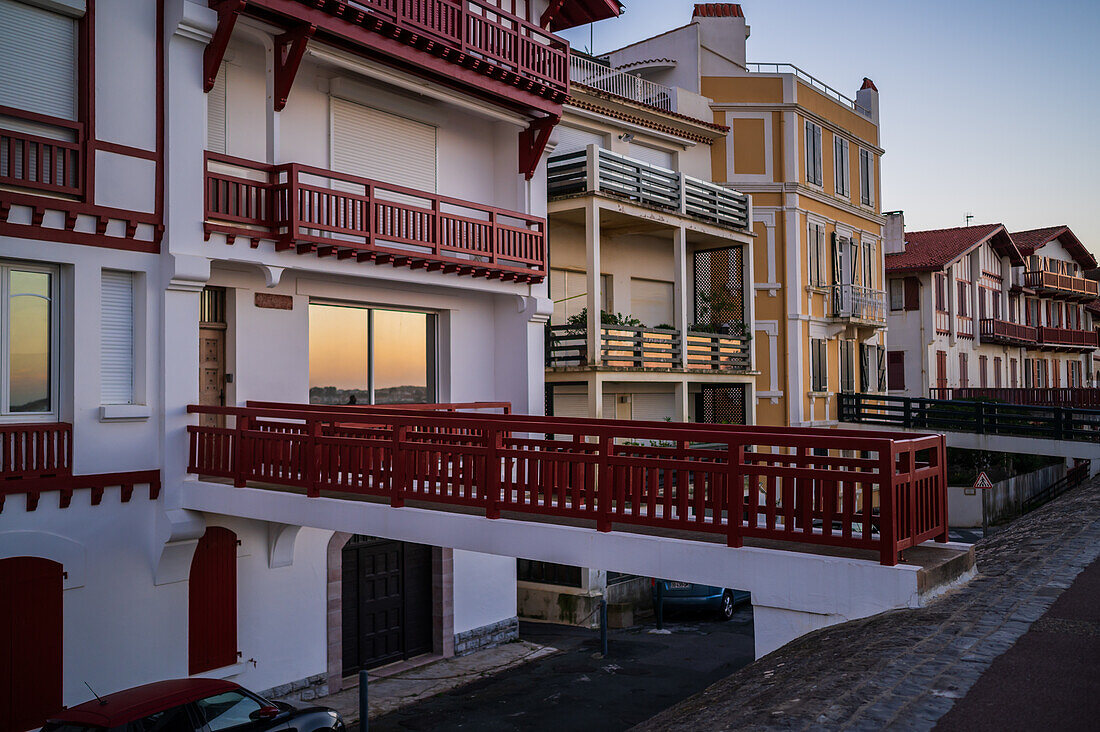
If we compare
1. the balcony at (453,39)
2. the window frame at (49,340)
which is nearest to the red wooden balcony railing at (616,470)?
the window frame at (49,340)

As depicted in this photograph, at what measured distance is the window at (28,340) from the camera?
35.7 ft

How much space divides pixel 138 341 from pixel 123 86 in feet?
10.7

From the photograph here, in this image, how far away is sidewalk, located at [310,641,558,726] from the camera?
14.0 m

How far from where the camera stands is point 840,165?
30594 millimetres

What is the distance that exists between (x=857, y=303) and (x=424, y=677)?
21159 mm

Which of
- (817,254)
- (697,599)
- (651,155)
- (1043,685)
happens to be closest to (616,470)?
(1043,685)

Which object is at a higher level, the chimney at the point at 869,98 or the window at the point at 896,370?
the chimney at the point at 869,98

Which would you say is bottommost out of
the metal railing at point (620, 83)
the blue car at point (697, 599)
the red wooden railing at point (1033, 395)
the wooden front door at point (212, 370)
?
the blue car at point (697, 599)

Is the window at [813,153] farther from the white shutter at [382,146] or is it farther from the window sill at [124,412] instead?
the window sill at [124,412]

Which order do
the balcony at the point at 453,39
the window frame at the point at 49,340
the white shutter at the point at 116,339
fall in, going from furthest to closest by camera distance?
1. the balcony at the point at 453,39
2. the white shutter at the point at 116,339
3. the window frame at the point at 49,340

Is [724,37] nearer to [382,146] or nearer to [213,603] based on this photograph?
[382,146]

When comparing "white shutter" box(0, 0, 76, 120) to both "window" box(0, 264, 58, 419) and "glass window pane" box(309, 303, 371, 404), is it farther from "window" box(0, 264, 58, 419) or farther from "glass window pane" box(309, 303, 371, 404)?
"glass window pane" box(309, 303, 371, 404)

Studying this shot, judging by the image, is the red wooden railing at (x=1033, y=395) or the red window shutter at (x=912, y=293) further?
the red window shutter at (x=912, y=293)

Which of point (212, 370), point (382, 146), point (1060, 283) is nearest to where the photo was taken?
point (212, 370)
